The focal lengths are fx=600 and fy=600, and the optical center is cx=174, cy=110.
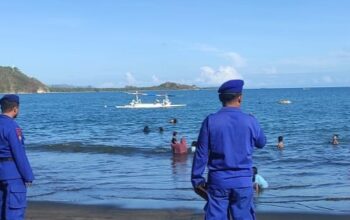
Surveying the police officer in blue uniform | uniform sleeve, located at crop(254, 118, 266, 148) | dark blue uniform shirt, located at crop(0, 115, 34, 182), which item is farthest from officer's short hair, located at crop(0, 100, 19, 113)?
uniform sleeve, located at crop(254, 118, 266, 148)

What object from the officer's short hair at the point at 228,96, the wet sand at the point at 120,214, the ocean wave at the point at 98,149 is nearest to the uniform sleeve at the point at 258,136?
the officer's short hair at the point at 228,96

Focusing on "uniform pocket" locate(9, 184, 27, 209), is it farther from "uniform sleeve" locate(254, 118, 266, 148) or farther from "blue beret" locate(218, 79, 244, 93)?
"uniform sleeve" locate(254, 118, 266, 148)

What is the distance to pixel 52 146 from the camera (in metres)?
31.8

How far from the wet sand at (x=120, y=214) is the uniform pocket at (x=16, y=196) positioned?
3.82 metres

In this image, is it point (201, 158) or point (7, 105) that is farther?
point (7, 105)

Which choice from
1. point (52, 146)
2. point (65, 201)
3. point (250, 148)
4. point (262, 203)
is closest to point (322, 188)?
point (262, 203)

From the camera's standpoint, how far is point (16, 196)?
6750 millimetres

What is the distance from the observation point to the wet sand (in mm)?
10539

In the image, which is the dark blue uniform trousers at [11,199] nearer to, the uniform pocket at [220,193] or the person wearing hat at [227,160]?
the person wearing hat at [227,160]

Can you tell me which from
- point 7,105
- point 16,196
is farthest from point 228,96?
point 16,196

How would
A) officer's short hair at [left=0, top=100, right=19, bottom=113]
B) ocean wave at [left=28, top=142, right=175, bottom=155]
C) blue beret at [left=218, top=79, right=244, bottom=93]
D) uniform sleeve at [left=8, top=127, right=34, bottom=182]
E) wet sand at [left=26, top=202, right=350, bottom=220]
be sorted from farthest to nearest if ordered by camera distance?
ocean wave at [left=28, top=142, right=175, bottom=155], wet sand at [left=26, top=202, right=350, bottom=220], officer's short hair at [left=0, top=100, right=19, bottom=113], uniform sleeve at [left=8, top=127, right=34, bottom=182], blue beret at [left=218, top=79, right=244, bottom=93]

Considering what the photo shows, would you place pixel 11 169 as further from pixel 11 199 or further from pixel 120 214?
pixel 120 214

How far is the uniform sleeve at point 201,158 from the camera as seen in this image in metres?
5.64

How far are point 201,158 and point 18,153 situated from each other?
2.22 m
